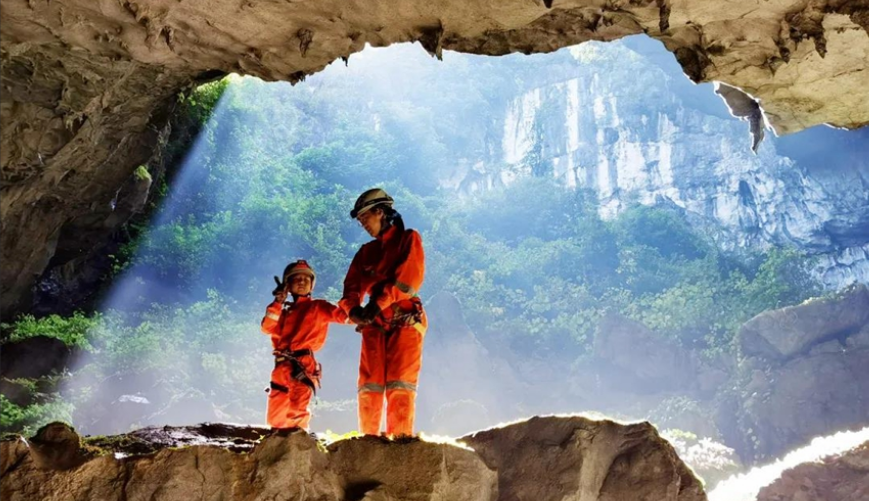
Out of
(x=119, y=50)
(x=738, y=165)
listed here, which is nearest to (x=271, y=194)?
(x=738, y=165)

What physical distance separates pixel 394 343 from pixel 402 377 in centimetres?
26

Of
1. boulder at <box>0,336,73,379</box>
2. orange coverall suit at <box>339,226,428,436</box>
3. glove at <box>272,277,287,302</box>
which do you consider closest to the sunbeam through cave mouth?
boulder at <box>0,336,73,379</box>

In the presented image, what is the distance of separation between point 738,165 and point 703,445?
→ 19.8 m

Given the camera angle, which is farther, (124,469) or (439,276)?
(439,276)

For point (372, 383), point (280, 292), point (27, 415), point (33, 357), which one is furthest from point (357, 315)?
point (33, 357)

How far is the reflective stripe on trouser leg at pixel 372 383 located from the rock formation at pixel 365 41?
7.87 ft

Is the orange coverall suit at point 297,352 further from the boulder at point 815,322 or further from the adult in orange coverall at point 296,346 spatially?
the boulder at point 815,322

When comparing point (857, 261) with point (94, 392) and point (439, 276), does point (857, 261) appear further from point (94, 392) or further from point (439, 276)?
point (94, 392)

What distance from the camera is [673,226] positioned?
40.8 metres

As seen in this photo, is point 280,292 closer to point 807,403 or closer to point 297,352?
point 297,352

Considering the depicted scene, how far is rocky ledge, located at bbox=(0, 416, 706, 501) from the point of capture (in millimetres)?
3859

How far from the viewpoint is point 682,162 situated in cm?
4278

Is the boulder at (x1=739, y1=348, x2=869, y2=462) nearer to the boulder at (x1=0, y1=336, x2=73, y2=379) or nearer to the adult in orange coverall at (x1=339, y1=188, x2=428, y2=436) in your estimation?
the boulder at (x1=0, y1=336, x2=73, y2=379)

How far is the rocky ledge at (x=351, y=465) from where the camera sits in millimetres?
3859
